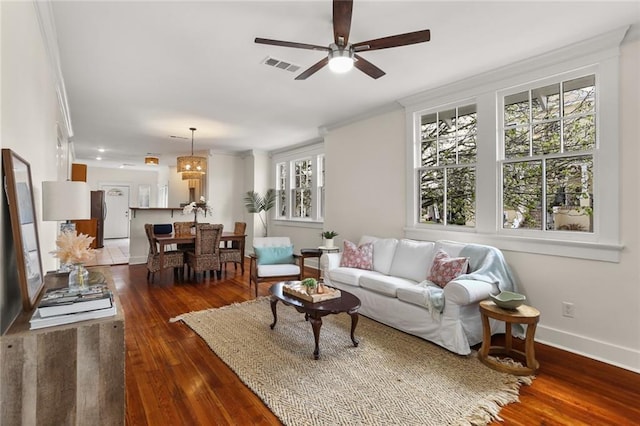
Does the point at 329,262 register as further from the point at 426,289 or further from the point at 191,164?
the point at 191,164

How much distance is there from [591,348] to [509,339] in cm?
75

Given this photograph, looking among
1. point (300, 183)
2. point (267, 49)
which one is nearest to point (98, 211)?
point (300, 183)

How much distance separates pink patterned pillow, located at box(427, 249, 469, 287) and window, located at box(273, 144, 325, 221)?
3.48 metres

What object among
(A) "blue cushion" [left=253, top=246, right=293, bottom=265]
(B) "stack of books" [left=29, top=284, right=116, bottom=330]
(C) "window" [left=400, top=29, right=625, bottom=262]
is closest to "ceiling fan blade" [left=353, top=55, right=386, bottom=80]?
(C) "window" [left=400, top=29, right=625, bottom=262]

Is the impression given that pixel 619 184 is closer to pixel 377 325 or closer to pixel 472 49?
pixel 472 49

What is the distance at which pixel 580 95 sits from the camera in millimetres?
3068

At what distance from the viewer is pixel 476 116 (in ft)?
12.3

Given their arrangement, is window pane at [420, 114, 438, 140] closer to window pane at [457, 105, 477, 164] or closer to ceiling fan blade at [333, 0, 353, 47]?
window pane at [457, 105, 477, 164]

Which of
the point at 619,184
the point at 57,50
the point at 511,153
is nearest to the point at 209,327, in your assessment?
the point at 57,50

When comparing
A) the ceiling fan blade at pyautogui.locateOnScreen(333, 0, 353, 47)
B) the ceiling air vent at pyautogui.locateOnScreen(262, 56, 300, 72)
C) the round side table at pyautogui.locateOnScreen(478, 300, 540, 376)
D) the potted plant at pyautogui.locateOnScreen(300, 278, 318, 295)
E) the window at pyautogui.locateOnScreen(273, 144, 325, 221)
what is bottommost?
the round side table at pyautogui.locateOnScreen(478, 300, 540, 376)

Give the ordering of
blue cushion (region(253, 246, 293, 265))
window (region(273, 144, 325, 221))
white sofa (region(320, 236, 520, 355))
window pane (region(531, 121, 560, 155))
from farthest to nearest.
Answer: window (region(273, 144, 325, 221)) → blue cushion (region(253, 246, 293, 265)) → window pane (region(531, 121, 560, 155)) → white sofa (region(320, 236, 520, 355))

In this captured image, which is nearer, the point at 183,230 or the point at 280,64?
the point at 280,64

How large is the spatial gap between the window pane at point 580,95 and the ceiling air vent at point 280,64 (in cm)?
263

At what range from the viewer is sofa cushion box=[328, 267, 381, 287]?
3.88 metres
